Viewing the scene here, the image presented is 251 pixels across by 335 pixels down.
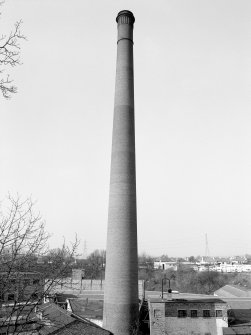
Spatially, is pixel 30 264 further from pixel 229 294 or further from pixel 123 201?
pixel 229 294

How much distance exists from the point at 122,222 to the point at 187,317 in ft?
25.0

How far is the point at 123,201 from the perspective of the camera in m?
16.8

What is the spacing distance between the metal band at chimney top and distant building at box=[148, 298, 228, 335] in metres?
3.35

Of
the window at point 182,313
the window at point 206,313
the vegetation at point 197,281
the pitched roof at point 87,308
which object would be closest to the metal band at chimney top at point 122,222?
the window at point 182,313

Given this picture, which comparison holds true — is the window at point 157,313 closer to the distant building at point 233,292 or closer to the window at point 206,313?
the window at point 206,313

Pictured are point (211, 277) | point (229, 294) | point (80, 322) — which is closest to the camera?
point (80, 322)

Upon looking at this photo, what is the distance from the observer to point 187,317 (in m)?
18.9

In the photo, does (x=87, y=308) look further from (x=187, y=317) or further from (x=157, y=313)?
(x=187, y=317)

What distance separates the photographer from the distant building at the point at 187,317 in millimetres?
18672

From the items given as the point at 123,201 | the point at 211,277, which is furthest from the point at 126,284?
the point at 211,277

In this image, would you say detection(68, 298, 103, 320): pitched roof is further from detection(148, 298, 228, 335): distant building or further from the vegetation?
the vegetation

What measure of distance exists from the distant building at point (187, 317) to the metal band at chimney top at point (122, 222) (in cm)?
335

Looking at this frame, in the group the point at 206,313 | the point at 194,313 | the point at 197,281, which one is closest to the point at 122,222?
the point at 194,313

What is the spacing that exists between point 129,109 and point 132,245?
7.72 metres
